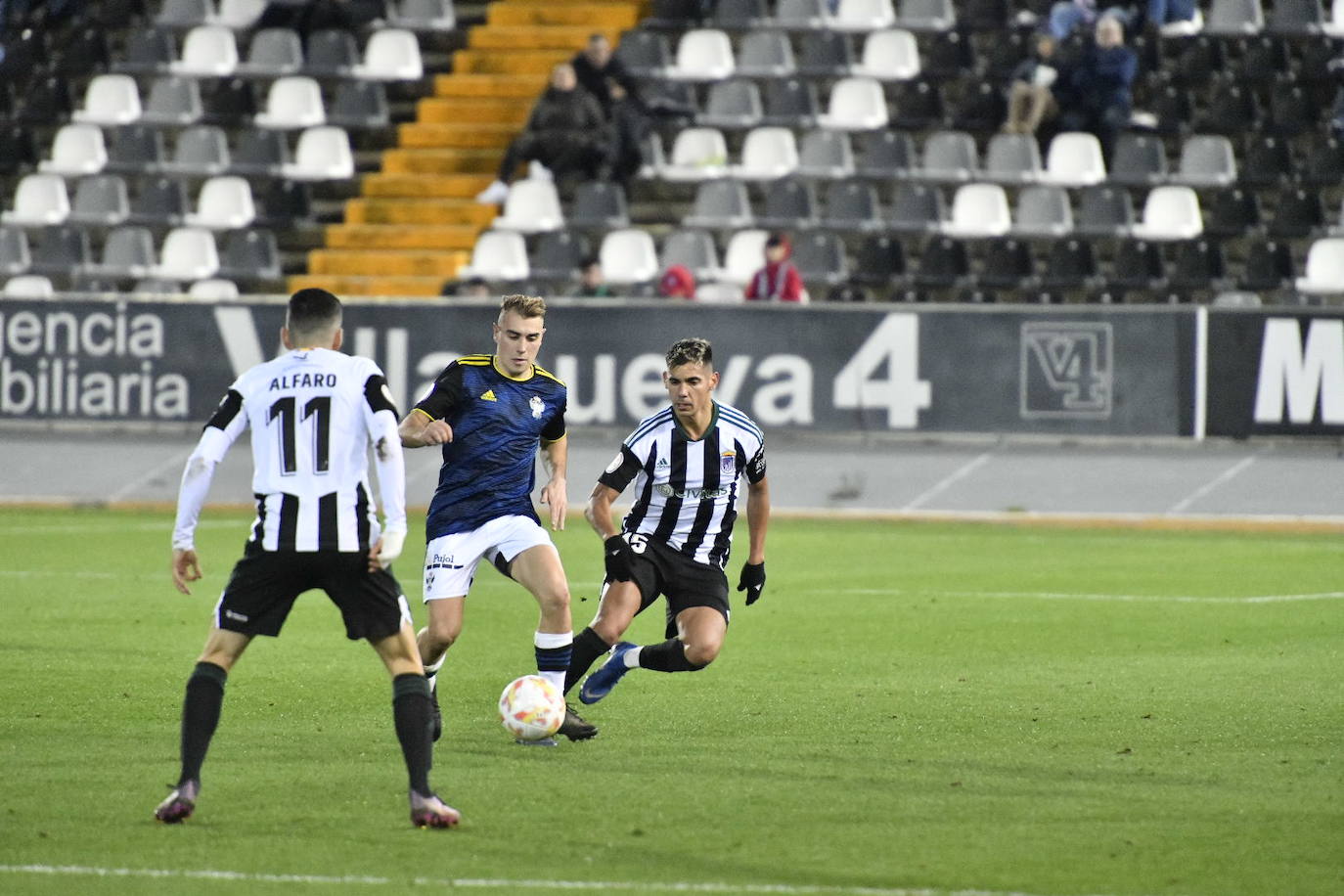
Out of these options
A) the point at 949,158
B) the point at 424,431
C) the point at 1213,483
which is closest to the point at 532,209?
the point at 949,158

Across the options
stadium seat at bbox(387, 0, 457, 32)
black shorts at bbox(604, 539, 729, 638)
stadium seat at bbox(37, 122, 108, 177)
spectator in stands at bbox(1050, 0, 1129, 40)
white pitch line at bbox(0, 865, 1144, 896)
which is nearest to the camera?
white pitch line at bbox(0, 865, 1144, 896)

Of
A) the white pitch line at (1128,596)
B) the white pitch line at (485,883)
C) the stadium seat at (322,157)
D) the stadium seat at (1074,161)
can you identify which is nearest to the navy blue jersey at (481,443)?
the white pitch line at (485,883)

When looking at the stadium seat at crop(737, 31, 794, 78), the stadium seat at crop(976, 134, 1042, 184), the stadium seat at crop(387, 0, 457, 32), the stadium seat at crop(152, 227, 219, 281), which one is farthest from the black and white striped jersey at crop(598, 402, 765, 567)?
the stadium seat at crop(387, 0, 457, 32)

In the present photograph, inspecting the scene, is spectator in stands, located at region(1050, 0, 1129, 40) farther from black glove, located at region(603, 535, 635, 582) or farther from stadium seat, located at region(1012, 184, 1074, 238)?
black glove, located at region(603, 535, 635, 582)

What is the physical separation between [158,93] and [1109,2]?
1209cm

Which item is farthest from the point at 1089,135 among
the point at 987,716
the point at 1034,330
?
the point at 987,716

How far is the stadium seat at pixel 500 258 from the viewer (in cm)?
2433

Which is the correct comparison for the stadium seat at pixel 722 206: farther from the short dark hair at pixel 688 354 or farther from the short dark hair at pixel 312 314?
the short dark hair at pixel 312 314

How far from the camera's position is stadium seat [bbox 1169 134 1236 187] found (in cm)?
2408

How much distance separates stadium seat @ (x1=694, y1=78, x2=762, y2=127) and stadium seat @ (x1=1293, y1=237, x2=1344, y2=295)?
22.4ft

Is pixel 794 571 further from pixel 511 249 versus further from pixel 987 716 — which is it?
pixel 511 249

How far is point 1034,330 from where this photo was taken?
779 inches

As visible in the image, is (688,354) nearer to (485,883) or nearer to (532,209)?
(485,883)

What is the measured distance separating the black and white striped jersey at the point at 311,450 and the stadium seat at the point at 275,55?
21.0 m
